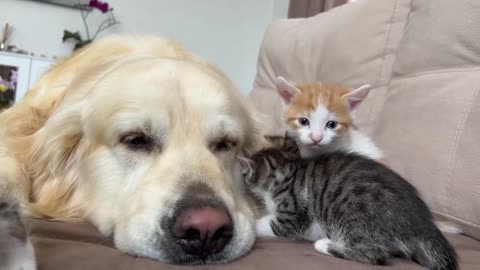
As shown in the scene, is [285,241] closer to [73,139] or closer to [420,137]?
[420,137]

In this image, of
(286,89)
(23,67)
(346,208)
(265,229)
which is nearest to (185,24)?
(23,67)

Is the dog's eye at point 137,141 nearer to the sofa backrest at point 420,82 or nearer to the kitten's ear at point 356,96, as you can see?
the sofa backrest at point 420,82

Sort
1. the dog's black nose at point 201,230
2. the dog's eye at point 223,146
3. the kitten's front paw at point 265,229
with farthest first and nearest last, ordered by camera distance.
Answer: the dog's eye at point 223,146 → the kitten's front paw at point 265,229 → the dog's black nose at point 201,230

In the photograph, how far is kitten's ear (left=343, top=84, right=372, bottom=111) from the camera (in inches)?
63.6

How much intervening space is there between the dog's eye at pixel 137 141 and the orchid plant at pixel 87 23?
338 centimetres

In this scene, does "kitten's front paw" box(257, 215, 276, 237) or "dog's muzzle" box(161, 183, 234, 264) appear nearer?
"dog's muzzle" box(161, 183, 234, 264)

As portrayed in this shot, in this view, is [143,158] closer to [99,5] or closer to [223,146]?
[223,146]

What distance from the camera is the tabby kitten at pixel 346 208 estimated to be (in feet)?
3.31

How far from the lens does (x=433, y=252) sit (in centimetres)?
99

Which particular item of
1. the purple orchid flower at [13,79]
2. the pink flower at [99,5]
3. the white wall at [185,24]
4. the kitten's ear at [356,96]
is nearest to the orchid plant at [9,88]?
the purple orchid flower at [13,79]

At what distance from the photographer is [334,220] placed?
1141 mm

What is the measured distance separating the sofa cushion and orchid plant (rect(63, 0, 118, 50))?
358 cm

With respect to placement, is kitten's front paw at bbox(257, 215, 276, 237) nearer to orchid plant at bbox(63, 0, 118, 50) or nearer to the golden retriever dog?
the golden retriever dog

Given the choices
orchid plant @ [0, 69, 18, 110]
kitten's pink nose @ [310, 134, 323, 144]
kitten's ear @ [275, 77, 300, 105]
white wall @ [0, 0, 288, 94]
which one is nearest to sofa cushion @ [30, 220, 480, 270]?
kitten's pink nose @ [310, 134, 323, 144]
